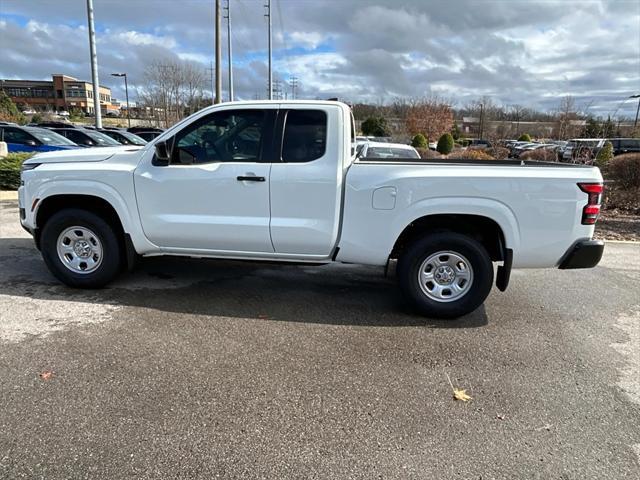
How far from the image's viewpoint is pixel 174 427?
2744mm

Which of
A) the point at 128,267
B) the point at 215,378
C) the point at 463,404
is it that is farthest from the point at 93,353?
the point at 463,404

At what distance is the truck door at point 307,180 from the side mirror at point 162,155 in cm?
108

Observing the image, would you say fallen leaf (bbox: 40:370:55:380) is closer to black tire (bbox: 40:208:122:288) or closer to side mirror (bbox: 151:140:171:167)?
black tire (bbox: 40:208:122:288)

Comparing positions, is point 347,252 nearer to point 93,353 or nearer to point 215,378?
point 215,378

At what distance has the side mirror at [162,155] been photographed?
4488 mm

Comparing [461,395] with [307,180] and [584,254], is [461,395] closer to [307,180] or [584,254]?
[584,254]

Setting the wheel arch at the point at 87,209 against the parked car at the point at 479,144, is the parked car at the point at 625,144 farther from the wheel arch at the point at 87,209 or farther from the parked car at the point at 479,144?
the wheel arch at the point at 87,209

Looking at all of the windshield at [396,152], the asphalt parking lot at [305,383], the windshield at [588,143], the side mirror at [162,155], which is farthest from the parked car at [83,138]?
the windshield at [588,143]

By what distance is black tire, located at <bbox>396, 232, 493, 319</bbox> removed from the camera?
13.9 ft

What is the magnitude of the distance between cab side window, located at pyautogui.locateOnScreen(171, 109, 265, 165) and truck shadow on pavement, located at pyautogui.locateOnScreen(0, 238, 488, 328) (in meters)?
1.44

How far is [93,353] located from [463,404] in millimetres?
2797

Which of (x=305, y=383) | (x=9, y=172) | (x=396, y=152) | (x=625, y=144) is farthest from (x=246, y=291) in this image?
(x=625, y=144)

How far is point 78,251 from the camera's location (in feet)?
16.1

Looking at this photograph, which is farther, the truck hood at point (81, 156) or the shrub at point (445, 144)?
the shrub at point (445, 144)
